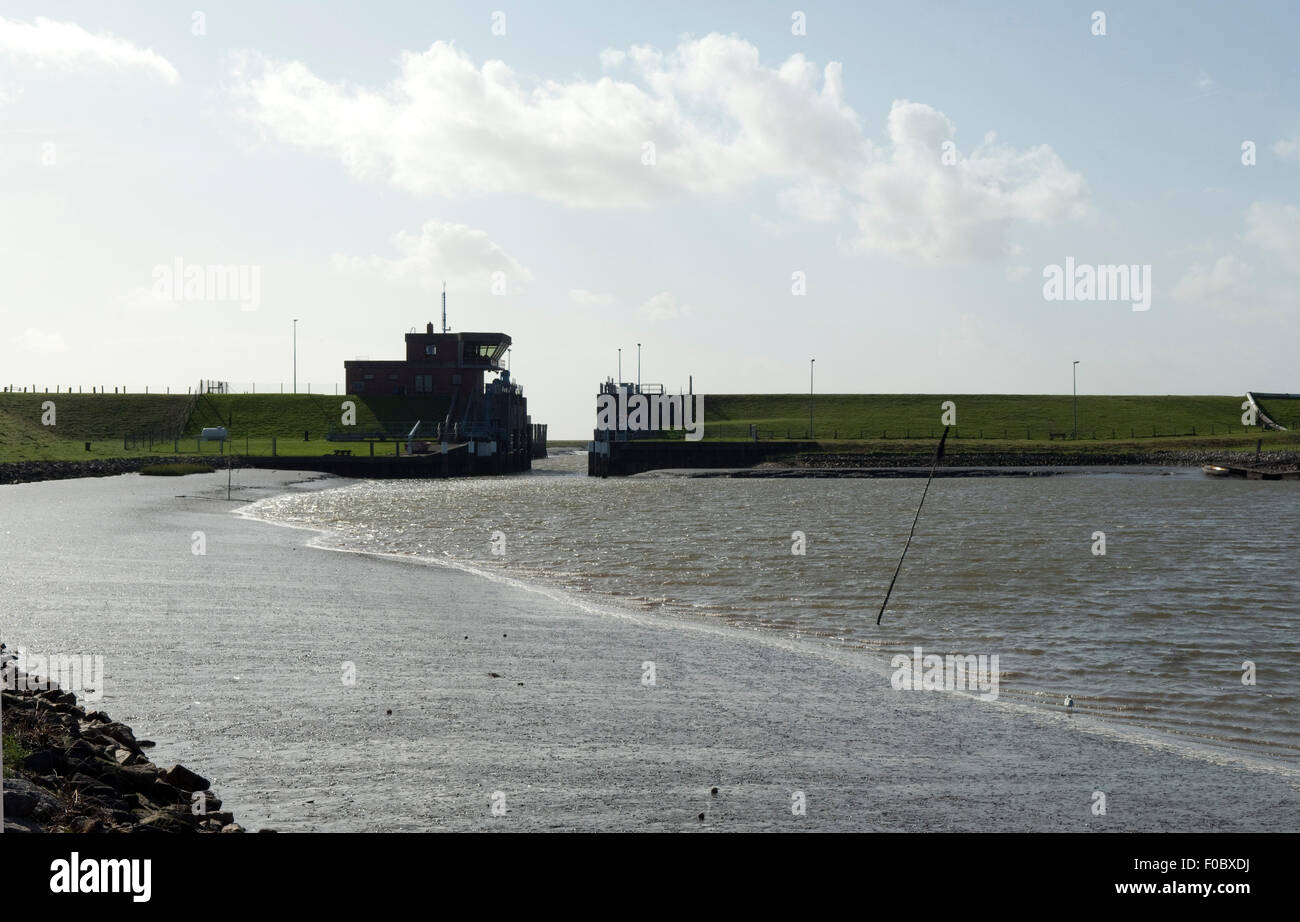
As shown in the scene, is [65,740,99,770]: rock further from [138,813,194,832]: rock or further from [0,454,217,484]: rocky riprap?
[0,454,217,484]: rocky riprap

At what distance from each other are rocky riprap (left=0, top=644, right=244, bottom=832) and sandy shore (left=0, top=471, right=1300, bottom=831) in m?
0.39

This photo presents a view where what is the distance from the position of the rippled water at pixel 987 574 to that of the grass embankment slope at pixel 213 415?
188 ft

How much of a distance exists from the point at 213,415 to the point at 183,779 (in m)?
125

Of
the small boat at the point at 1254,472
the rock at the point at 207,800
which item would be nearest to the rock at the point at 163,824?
the rock at the point at 207,800

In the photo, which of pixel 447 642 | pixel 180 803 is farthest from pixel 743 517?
pixel 180 803

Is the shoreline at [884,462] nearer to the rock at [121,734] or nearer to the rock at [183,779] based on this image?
the rock at [121,734]

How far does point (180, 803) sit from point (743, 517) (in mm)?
40731

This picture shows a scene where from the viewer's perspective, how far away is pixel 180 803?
8.31 metres

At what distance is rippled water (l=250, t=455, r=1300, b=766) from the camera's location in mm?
14438

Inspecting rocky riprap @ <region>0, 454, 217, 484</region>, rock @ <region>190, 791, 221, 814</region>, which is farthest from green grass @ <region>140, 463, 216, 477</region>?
rock @ <region>190, 791, 221, 814</region>

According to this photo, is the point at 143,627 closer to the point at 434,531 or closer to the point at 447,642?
the point at 447,642

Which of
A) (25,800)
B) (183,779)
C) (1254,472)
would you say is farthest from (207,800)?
(1254,472)

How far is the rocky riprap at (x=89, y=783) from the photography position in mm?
7117
